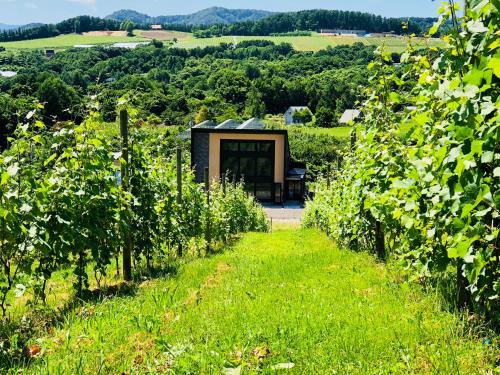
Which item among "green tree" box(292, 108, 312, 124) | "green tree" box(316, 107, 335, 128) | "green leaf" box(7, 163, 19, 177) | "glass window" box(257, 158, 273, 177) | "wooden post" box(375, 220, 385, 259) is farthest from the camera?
"green tree" box(292, 108, 312, 124)

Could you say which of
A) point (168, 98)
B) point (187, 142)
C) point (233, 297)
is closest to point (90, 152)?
point (233, 297)

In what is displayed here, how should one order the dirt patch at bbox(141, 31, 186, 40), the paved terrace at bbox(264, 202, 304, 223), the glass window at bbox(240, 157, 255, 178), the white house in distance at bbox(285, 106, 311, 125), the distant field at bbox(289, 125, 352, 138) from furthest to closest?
the dirt patch at bbox(141, 31, 186, 40) < the white house in distance at bbox(285, 106, 311, 125) < the distant field at bbox(289, 125, 352, 138) < the glass window at bbox(240, 157, 255, 178) < the paved terrace at bbox(264, 202, 304, 223)

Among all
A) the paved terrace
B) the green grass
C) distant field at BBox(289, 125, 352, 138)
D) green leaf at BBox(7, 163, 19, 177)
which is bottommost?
the paved terrace

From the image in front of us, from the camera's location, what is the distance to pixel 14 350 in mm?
Result: 3533

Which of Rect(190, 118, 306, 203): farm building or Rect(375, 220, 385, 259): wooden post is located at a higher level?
Rect(375, 220, 385, 259): wooden post

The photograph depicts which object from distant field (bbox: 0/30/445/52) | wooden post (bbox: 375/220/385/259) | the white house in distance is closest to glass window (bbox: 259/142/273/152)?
wooden post (bbox: 375/220/385/259)

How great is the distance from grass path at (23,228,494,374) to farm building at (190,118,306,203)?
42.9 metres

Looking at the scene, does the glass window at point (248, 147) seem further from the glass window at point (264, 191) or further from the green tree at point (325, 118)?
the green tree at point (325, 118)

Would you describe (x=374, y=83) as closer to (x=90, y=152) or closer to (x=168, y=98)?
(x=90, y=152)

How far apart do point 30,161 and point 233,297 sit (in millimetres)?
2613

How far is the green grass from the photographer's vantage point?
147500mm

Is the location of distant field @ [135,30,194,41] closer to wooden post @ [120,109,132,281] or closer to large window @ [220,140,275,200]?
large window @ [220,140,275,200]

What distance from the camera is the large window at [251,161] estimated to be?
48.4 metres

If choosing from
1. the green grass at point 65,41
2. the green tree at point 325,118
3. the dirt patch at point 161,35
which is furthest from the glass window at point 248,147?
the dirt patch at point 161,35
